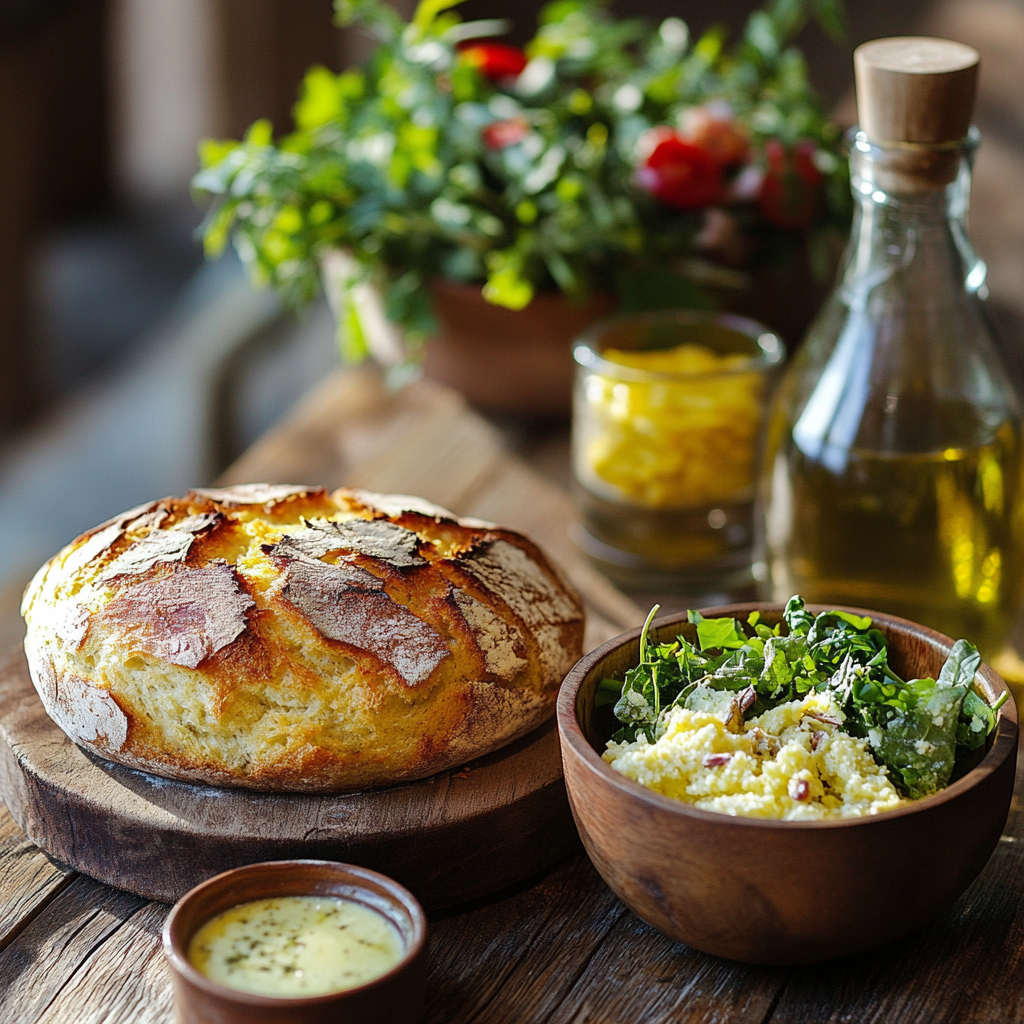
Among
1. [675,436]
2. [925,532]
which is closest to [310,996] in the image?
[925,532]

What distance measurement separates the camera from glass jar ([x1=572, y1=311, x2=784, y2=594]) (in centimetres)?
153

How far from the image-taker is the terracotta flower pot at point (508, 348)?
6.06 ft

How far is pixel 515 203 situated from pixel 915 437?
77cm

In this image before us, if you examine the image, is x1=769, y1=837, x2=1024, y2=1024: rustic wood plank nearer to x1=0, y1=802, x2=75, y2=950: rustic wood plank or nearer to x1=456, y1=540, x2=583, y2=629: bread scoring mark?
x1=456, y1=540, x2=583, y2=629: bread scoring mark

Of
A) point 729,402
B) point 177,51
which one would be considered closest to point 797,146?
point 729,402

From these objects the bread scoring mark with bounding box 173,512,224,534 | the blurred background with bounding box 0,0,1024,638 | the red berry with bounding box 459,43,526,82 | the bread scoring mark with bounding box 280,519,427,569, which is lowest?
the blurred background with bounding box 0,0,1024,638

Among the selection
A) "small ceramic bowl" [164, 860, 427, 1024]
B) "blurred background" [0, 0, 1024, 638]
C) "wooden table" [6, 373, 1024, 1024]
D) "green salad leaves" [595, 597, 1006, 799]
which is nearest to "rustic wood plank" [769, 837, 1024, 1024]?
"wooden table" [6, 373, 1024, 1024]

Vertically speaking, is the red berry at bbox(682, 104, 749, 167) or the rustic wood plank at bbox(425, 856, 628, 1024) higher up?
the red berry at bbox(682, 104, 749, 167)

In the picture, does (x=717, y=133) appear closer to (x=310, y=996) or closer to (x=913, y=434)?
(x=913, y=434)

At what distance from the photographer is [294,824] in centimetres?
102

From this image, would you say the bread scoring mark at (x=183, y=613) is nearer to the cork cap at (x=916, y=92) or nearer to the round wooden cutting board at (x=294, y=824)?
the round wooden cutting board at (x=294, y=824)

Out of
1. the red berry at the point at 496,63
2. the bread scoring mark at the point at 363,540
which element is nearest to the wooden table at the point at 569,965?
the bread scoring mark at the point at 363,540

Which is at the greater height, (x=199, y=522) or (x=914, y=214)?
(x=914, y=214)

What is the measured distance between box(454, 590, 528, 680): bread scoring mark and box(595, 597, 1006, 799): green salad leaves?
112mm
